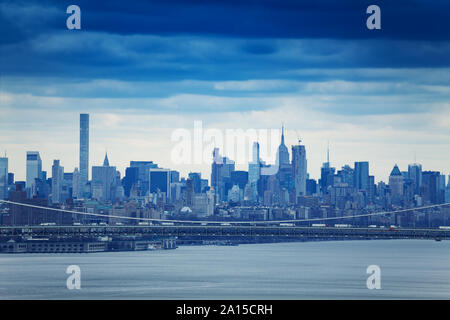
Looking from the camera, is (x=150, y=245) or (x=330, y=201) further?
(x=330, y=201)

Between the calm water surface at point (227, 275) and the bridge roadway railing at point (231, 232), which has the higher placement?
the bridge roadway railing at point (231, 232)

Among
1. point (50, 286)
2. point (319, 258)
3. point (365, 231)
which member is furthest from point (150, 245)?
point (50, 286)

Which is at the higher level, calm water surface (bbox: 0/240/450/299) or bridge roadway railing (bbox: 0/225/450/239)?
bridge roadway railing (bbox: 0/225/450/239)

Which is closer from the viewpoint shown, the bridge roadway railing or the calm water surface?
the calm water surface

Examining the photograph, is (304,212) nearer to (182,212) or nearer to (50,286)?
(182,212)
